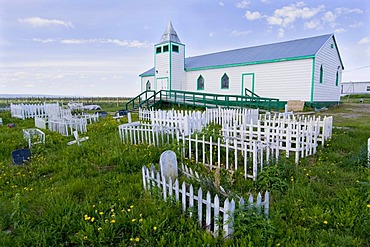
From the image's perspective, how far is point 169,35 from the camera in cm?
2434

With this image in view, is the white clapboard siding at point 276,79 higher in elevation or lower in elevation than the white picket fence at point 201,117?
higher

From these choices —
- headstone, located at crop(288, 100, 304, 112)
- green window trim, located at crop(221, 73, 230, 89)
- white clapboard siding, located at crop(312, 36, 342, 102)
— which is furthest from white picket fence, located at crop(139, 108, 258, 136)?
green window trim, located at crop(221, 73, 230, 89)

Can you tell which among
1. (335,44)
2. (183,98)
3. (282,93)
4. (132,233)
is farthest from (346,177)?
(335,44)

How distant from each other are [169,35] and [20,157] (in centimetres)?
2063

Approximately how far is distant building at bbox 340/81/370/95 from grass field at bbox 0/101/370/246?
2568 inches

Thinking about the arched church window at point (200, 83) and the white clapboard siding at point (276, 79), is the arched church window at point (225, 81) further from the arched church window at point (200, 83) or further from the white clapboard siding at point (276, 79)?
the arched church window at point (200, 83)

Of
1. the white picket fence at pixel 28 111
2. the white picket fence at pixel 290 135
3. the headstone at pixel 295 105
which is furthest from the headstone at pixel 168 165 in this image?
the headstone at pixel 295 105

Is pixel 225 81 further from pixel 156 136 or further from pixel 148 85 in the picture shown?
pixel 156 136

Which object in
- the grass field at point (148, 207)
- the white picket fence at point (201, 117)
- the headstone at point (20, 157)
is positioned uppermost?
the white picket fence at point (201, 117)

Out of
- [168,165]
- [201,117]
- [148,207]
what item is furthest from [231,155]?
[201,117]

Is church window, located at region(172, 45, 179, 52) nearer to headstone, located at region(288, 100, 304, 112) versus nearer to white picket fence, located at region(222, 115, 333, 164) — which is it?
headstone, located at region(288, 100, 304, 112)

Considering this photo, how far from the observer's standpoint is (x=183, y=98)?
2150 centimetres

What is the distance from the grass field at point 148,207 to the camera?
3025mm

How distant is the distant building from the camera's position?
57859 millimetres
